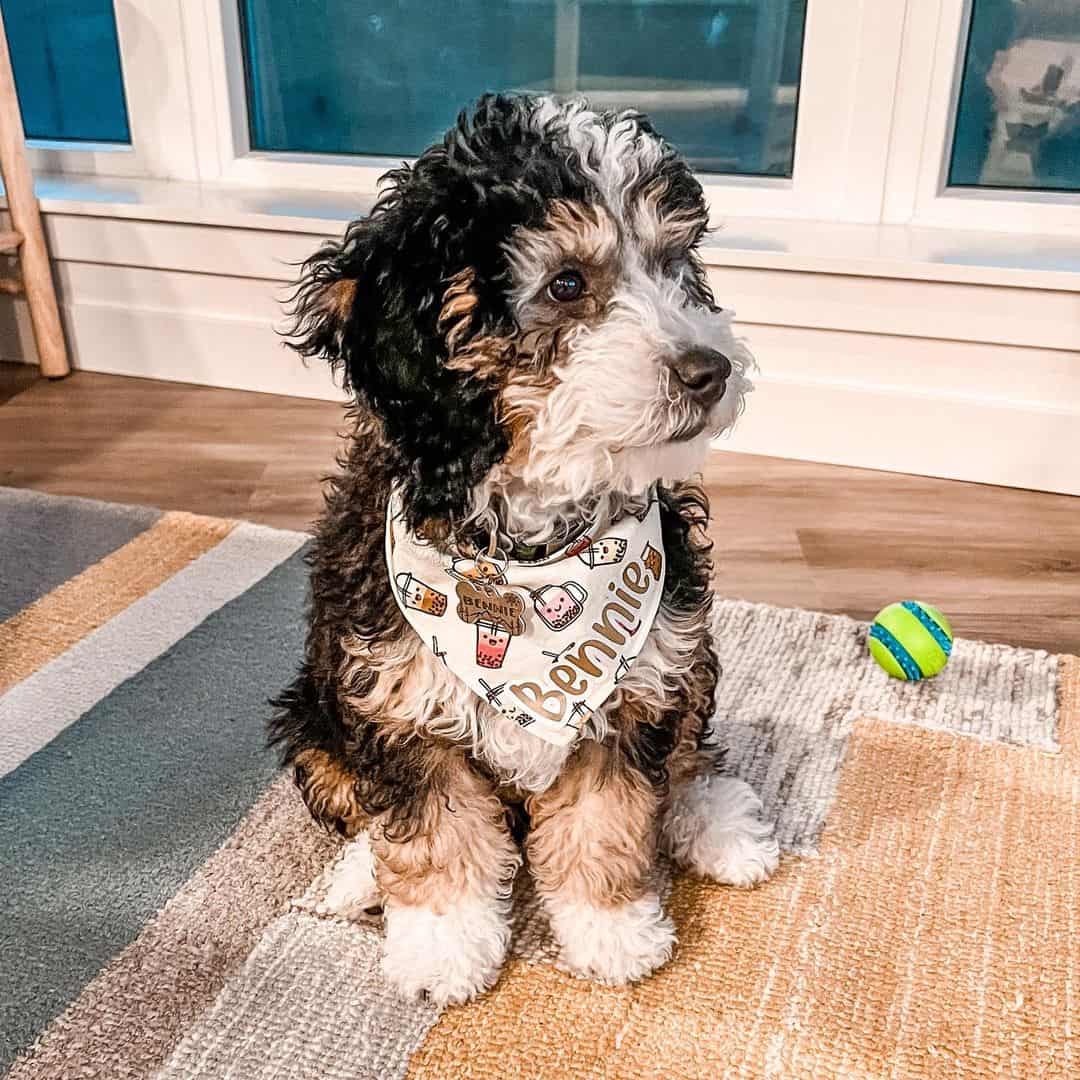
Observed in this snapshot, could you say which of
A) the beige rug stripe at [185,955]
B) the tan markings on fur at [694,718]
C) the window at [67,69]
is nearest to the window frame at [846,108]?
the window at [67,69]

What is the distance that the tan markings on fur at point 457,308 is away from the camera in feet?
3.08

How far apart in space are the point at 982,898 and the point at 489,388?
0.85 metres

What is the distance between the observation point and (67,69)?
10.9 ft

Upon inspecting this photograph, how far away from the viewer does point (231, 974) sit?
123 centimetres

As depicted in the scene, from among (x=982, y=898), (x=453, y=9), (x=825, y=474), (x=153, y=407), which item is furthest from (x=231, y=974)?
(x=453, y=9)

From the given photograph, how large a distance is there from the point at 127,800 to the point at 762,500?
1.40 metres

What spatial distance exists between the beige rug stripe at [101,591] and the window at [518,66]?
1077 mm

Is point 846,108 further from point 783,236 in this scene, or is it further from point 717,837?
point 717,837

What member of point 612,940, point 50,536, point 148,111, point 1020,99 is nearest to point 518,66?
point 148,111

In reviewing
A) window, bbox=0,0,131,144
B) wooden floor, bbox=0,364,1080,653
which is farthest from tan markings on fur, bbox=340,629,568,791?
window, bbox=0,0,131,144

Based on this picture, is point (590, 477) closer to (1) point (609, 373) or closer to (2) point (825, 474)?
(1) point (609, 373)

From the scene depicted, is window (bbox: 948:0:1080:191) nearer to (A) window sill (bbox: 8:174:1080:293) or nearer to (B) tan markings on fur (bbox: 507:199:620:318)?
(A) window sill (bbox: 8:174:1080:293)

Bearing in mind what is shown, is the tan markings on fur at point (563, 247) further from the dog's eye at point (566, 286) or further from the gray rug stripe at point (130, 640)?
the gray rug stripe at point (130, 640)

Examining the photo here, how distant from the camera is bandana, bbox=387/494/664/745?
3.66ft
